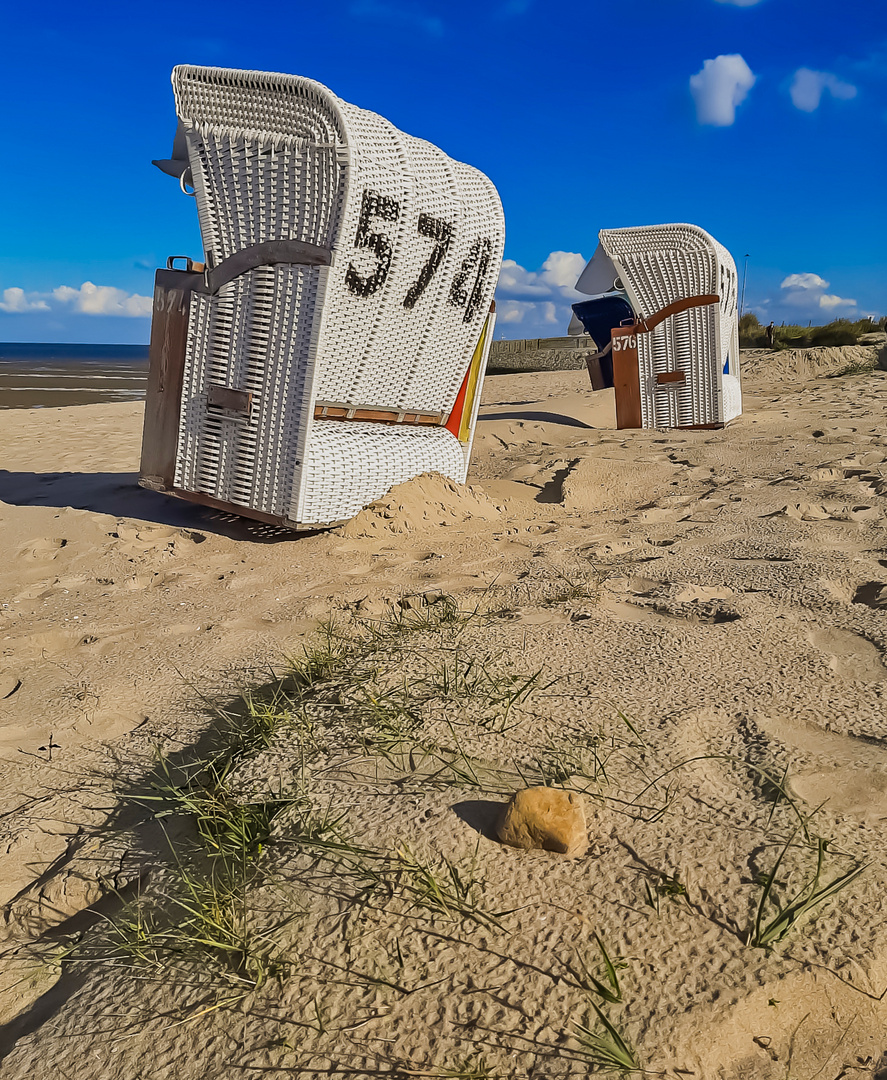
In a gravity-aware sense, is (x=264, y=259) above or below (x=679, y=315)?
below

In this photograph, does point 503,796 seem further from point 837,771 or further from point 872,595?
point 872,595

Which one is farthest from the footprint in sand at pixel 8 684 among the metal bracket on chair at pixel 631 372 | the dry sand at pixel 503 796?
the metal bracket on chair at pixel 631 372

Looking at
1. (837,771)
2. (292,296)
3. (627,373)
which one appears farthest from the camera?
(627,373)

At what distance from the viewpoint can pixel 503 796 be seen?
1.47 meters

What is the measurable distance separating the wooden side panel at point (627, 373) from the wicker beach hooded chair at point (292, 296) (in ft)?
10.9

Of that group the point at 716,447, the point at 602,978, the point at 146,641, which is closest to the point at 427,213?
the point at 146,641

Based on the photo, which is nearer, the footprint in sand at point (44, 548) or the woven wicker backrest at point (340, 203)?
the woven wicker backrest at point (340, 203)

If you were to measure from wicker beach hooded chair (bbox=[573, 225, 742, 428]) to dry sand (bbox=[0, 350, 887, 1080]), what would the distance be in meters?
3.57

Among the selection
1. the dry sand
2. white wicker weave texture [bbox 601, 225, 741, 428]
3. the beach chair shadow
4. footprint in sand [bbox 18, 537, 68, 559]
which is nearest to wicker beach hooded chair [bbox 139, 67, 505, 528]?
the beach chair shadow

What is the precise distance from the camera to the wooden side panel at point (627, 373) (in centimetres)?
714

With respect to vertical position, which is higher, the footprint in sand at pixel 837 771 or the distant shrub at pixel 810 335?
the distant shrub at pixel 810 335

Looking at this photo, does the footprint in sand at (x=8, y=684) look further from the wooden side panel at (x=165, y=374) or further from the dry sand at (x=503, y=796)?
the wooden side panel at (x=165, y=374)

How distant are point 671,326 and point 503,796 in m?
6.35

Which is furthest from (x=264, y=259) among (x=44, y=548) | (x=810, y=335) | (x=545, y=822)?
(x=810, y=335)
